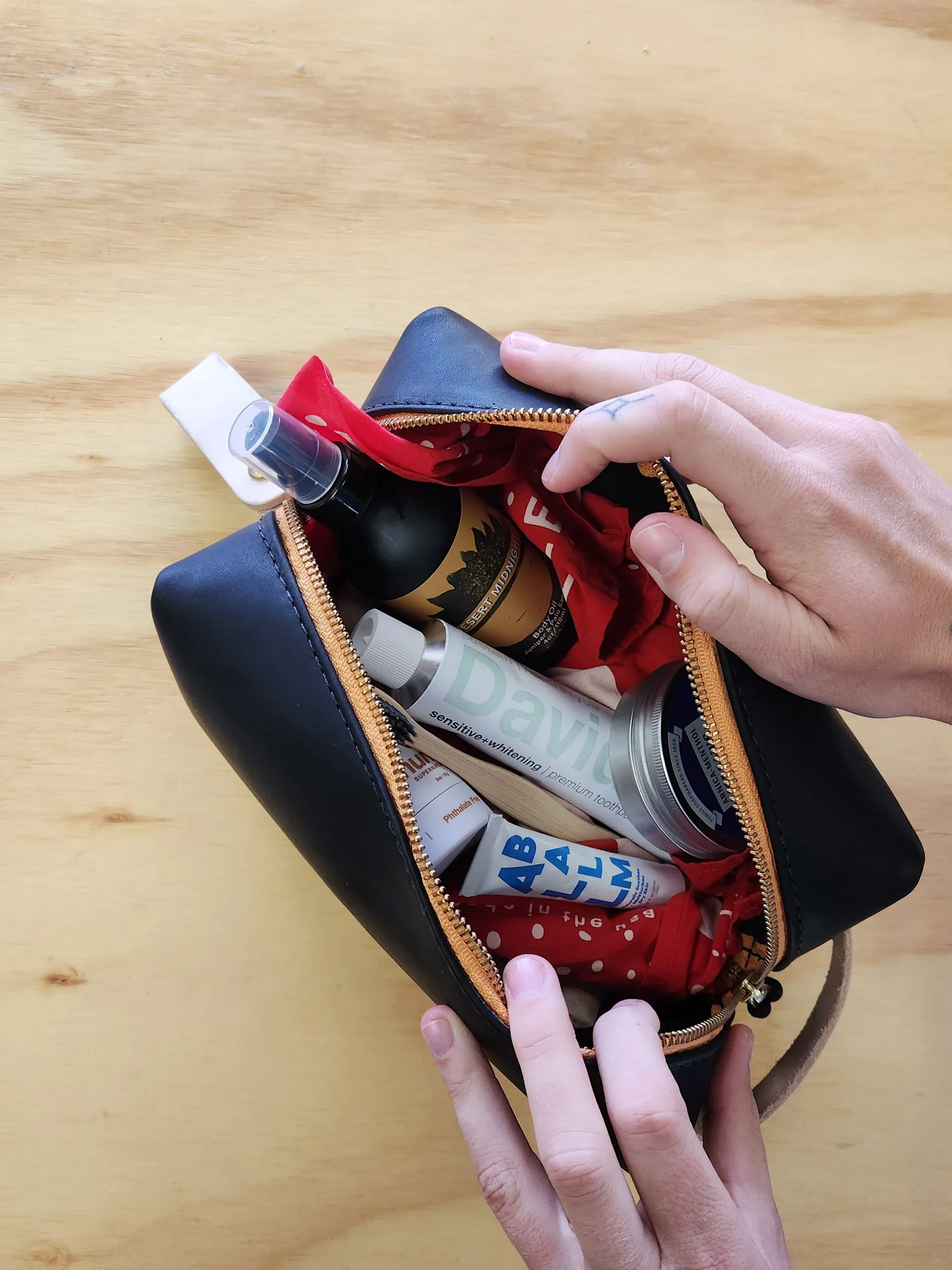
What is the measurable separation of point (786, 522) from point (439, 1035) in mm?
308

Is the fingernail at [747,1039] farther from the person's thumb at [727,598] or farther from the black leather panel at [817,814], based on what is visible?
the person's thumb at [727,598]

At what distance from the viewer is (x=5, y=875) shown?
61 centimetres

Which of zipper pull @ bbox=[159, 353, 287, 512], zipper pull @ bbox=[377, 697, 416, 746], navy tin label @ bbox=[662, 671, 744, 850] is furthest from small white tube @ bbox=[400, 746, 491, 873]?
zipper pull @ bbox=[159, 353, 287, 512]

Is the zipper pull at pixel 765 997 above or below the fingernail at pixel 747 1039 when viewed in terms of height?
above

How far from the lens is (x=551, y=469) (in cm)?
46

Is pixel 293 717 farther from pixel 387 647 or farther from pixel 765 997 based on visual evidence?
pixel 765 997

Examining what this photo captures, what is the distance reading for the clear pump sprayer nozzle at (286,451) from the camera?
44 centimetres

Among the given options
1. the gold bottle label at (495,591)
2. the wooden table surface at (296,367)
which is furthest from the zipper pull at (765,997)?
the gold bottle label at (495,591)

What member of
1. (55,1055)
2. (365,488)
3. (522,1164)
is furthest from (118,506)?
(522,1164)

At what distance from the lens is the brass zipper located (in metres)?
0.44

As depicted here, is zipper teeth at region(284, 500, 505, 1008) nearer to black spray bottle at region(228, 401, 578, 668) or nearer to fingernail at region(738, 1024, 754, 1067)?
black spray bottle at region(228, 401, 578, 668)

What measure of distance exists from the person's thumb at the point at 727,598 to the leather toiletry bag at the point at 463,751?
0.06 ft

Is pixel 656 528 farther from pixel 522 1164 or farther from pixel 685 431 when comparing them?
pixel 522 1164

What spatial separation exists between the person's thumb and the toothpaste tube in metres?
0.15
